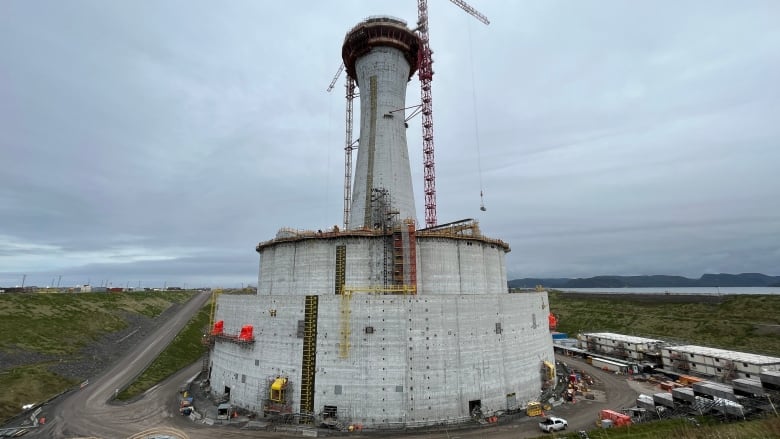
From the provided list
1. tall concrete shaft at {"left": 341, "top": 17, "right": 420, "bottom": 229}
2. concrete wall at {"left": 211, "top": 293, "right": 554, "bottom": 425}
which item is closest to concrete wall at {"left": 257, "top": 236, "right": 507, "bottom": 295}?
concrete wall at {"left": 211, "top": 293, "right": 554, "bottom": 425}

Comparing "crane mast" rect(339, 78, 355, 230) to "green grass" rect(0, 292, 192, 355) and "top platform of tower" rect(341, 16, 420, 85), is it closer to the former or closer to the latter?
"top platform of tower" rect(341, 16, 420, 85)

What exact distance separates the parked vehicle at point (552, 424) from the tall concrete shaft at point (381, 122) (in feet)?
77.0

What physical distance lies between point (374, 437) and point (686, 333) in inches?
2645

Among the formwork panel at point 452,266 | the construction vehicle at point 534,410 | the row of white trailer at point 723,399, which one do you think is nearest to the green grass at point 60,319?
the formwork panel at point 452,266

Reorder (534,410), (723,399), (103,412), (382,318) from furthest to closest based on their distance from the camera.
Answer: (103,412), (534,410), (382,318), (723,399)

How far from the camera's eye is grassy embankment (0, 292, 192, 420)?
128 ft

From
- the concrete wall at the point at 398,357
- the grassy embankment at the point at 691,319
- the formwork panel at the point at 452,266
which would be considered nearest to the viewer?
the concrete wall at the point at 398,357

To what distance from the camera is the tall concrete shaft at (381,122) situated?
43.2 metres

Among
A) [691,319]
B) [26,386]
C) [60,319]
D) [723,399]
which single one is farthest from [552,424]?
[60,319]

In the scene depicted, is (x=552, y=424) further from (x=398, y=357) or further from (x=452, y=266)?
(x=452, y=266)

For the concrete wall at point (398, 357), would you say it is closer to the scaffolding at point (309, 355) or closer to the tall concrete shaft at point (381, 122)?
the scaffolding at point (309, 355)

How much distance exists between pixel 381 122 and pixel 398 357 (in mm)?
27487

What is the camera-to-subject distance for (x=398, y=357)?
3092 cm

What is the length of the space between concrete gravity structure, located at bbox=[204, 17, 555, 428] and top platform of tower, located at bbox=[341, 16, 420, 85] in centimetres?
19
